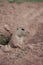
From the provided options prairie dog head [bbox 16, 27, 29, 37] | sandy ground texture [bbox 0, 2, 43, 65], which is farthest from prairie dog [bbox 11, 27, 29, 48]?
sandy ground texture [bbox 0, 2, 43, 65]

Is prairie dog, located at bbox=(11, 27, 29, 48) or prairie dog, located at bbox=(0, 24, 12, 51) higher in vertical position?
prairie dog, located at bbox=(11, 27, 29, 48)

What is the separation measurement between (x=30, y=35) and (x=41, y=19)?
4.99 ft

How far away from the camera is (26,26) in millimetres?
7844

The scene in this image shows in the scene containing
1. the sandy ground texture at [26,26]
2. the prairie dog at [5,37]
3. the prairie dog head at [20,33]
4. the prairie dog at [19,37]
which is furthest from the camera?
the prairie dog head at [20,33]

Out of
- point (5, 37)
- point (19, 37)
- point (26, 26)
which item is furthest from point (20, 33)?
point (26, 26)

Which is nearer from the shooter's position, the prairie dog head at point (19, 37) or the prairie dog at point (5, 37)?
the prairie dog at point (5, 37)

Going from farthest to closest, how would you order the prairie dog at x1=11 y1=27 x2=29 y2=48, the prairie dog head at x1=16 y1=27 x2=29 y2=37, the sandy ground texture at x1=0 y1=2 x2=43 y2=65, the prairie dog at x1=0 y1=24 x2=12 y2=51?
the prairie dog head at x1=16 y1=27 x2=29 y2=37 → the prairie dog at x1=11 y1=27 x2=29 y2=48 → the prairie dog at x1=0 y1=24 x2=12 y2=51 → the sandy ground texture at x1=0 y1=2 x2=43 y2=65

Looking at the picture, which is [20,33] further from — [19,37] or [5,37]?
[5,37]

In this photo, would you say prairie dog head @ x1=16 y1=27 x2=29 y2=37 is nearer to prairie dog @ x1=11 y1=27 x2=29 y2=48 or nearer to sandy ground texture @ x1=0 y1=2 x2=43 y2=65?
prairie dog @ x1=11 y1=27 x2=29 y2=48

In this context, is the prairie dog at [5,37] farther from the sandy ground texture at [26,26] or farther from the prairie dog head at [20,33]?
the prairie dog head at [20,33]

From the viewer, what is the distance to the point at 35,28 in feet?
25.3

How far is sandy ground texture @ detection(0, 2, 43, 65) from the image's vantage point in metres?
5.44

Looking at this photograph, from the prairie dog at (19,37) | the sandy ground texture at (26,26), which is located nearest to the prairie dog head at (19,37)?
the prairie dog at (19,37)

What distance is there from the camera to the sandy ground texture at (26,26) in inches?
214
